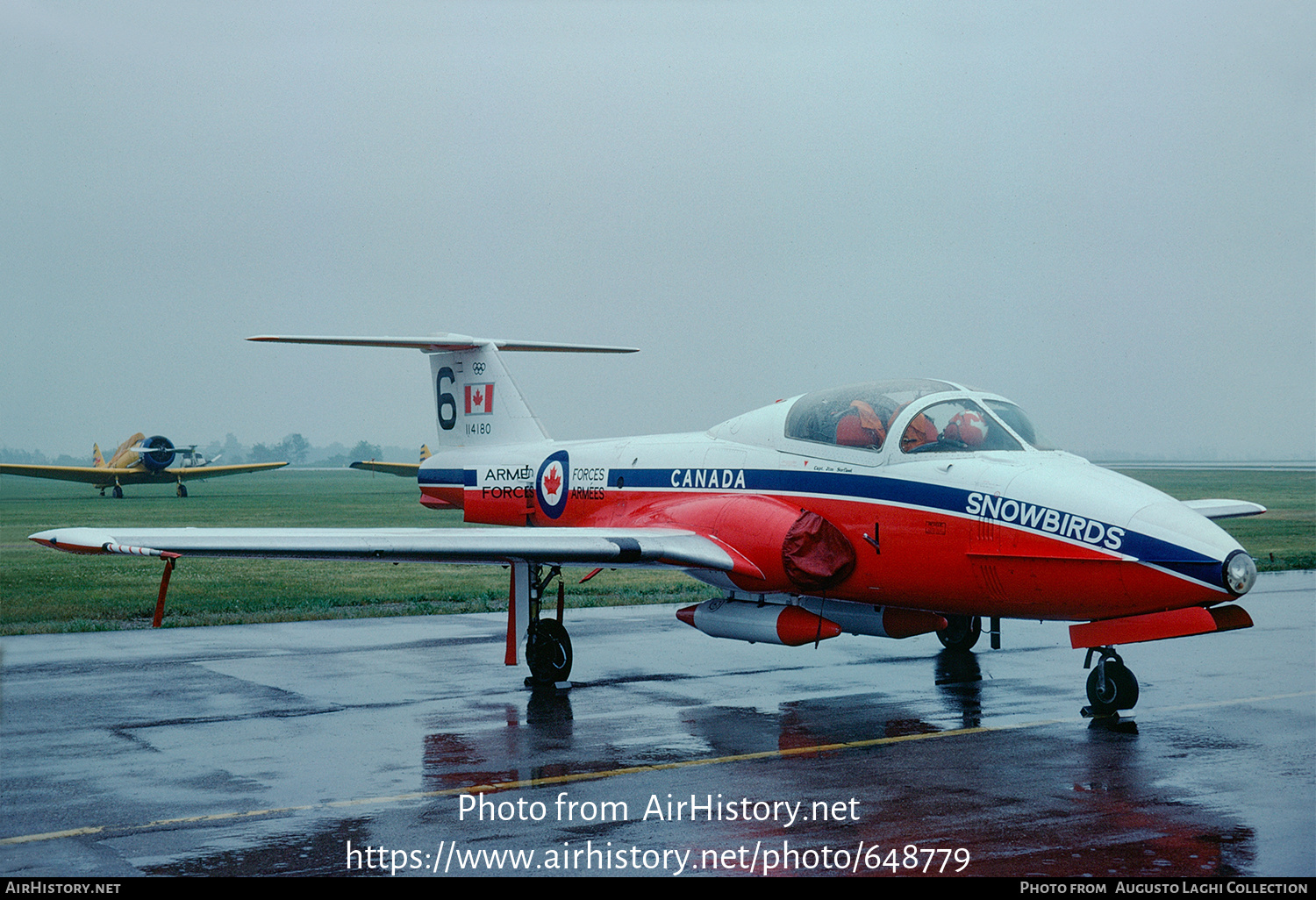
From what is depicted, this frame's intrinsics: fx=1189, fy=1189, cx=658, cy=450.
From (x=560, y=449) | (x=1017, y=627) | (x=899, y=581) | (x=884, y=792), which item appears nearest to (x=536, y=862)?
(x=884, y=792)

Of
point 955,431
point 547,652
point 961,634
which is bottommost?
point 961,634

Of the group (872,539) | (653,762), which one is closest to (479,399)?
(872,539)

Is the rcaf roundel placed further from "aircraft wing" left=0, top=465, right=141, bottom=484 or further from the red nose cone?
"aircraft wing" left=0, top=465, right=141, bottom=484

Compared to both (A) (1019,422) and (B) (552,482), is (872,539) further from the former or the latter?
(B) (552,482)

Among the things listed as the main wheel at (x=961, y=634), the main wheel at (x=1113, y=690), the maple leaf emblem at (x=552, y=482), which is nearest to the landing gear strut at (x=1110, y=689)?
the main wheel at (x=1113, y=690)

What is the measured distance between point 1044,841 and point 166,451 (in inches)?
2743

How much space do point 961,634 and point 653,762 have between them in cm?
653

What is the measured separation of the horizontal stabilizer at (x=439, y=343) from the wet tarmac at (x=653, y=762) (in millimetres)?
3792

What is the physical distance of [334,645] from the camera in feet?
48.3

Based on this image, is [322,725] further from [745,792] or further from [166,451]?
[166,451]

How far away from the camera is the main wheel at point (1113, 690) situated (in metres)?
10.1

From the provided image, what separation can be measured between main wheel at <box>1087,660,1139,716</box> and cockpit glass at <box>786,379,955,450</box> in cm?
273

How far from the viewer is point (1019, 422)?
10.6 metres

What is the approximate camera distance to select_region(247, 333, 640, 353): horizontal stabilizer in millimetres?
14711
